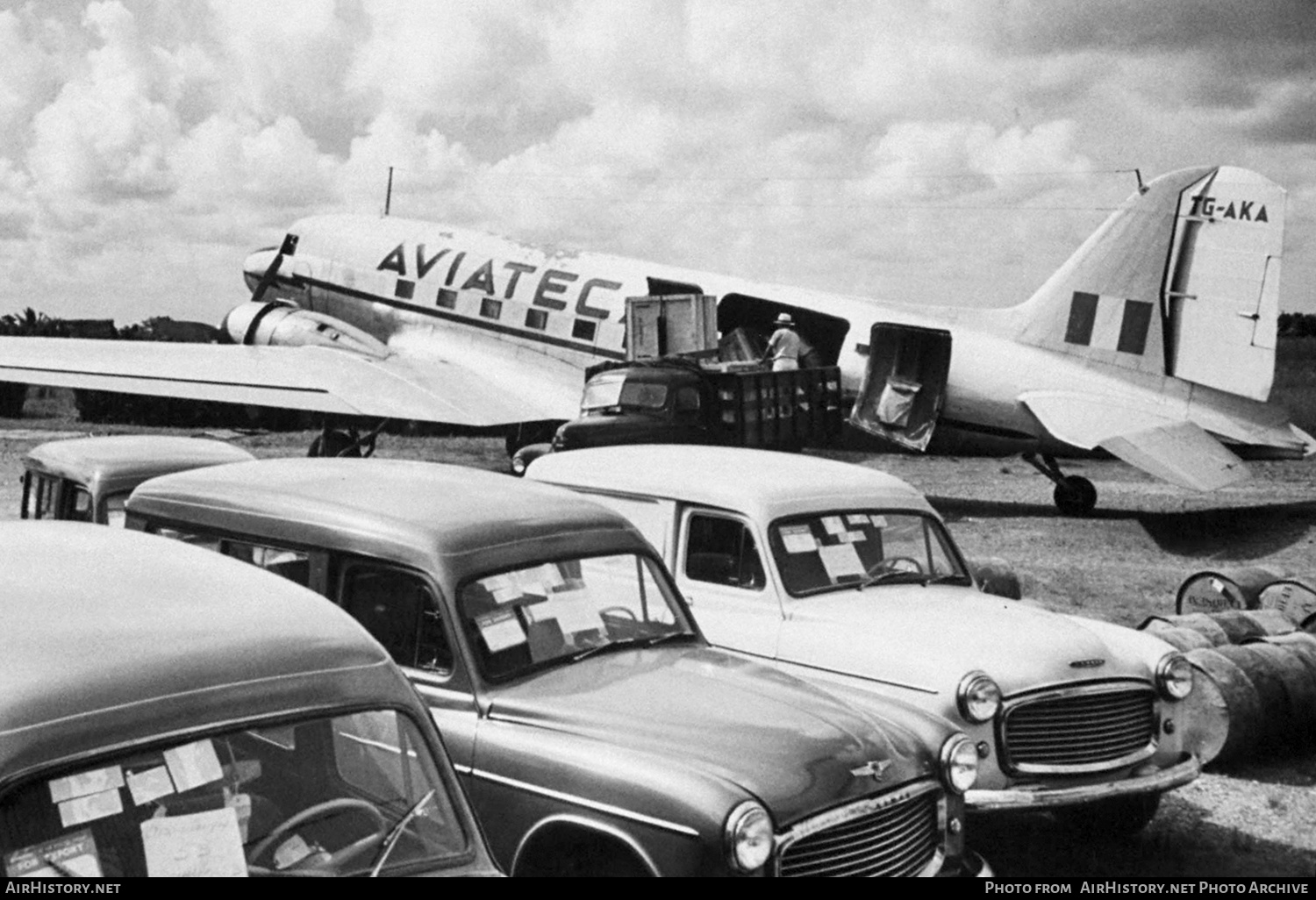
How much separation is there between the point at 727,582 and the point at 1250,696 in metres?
3.13

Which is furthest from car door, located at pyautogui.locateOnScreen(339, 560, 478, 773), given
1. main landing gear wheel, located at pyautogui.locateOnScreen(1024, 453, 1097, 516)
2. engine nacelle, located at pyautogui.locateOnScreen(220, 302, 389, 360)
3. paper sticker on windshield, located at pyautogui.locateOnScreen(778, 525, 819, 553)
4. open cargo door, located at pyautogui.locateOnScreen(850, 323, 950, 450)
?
engine nacelle, located at pyautogui.locateOnScreen(220, 302, 389, 360)

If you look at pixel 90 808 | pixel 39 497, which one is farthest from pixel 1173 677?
pixel 39 497

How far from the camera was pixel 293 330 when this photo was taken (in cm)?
1928

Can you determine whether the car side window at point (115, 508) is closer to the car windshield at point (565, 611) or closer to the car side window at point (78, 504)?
the car side window at point (78, 504)

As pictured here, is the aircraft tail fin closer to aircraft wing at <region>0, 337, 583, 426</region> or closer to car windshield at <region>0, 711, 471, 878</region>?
aircraft wing at <region>0, 337, 583, 426</region>

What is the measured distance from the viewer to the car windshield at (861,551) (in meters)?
6.30

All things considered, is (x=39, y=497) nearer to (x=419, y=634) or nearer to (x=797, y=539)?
(x=419, y=634)

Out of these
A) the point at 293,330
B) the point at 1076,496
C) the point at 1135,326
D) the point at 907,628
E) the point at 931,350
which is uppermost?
the point at 1135,326

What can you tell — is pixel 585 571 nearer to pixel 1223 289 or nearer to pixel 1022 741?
pixel 1022 741

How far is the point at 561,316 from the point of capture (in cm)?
1833

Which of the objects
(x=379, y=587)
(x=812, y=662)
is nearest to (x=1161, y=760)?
(x=812, y=662)

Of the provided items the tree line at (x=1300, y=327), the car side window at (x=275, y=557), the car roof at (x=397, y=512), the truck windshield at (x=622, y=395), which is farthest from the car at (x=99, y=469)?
the tree line at (x=1300, y=327)

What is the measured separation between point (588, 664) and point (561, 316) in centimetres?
1391

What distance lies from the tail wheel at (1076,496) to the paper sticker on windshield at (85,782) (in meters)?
14.7
